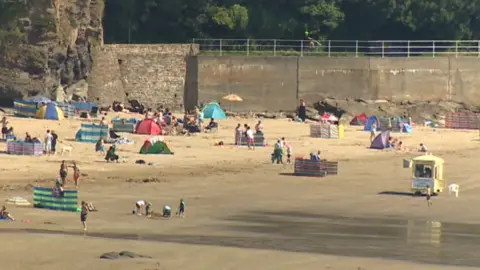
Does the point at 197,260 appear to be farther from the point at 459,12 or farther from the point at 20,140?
the point at 459,12

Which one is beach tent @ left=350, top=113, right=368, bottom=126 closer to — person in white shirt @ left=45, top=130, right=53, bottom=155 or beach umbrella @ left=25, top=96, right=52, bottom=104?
beach umbrella @ left=25, top=96, right=52, bottom=104

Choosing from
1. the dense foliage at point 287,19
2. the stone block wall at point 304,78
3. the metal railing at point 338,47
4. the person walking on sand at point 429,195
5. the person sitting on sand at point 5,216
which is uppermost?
the dense foliage at point 287,19

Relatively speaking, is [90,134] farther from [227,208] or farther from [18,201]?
[18,201]

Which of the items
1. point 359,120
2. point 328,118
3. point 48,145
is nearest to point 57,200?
point 48,145

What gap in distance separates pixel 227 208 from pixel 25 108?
19663 millimetres

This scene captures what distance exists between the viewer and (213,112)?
4997 cm

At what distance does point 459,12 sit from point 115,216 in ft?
130

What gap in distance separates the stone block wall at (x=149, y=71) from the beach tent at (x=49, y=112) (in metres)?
8.51

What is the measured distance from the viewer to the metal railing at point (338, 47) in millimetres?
56219

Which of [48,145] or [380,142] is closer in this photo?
[48,145]

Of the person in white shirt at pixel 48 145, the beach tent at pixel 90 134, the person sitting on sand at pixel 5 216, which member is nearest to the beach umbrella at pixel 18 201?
the person sitting on sand at pixel 5 216

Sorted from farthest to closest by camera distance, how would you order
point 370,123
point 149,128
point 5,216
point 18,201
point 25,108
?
1. point 370,123
2. point 25,108
3. point 149,128
4. point 18,201
5. point 5,216

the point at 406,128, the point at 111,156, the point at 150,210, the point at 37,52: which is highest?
the point at 37,52

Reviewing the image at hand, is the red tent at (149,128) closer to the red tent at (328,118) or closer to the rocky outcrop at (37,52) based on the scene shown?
the rocky outcrop at (37,52)
